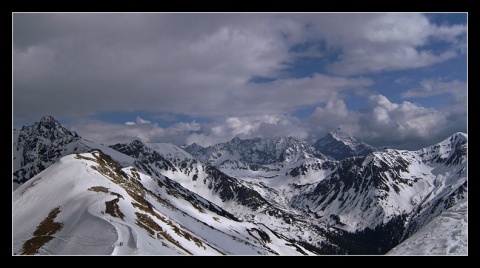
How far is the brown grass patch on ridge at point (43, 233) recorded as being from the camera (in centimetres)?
7006

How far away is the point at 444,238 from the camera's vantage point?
19.8 metres

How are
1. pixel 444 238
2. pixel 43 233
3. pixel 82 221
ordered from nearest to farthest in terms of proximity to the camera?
pixel 444 238
pixel 82 221
pixel 43 233

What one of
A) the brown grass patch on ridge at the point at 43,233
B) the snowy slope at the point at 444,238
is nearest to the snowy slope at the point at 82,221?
the brown grass patch on ridge at the point at 43,233

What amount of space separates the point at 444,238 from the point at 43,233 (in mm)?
82558

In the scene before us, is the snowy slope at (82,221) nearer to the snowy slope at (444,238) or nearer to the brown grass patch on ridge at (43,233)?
the brown grass patch on ridge at (43,233)

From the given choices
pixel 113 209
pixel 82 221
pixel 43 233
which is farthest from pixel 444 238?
pixel 113 209

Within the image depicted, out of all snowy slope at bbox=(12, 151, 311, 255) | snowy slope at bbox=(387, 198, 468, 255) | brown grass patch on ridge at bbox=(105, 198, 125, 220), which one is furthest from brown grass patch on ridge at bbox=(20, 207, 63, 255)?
snowy slope at bbox=(387, 198, 468, 255)

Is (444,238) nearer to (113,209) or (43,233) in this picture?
(43,233)

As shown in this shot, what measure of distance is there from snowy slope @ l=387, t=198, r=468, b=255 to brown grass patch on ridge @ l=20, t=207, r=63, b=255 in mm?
65365

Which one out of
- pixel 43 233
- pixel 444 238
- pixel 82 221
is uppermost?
pixel 444 238

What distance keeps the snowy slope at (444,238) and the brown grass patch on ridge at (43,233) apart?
65.4 metres

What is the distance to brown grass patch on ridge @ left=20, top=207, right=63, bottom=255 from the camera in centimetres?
7006

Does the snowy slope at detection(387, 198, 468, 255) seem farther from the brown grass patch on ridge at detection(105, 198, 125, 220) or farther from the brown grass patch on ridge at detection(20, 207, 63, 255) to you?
the brown grass patch on ridge at detection(105, 198, 125, 220)
